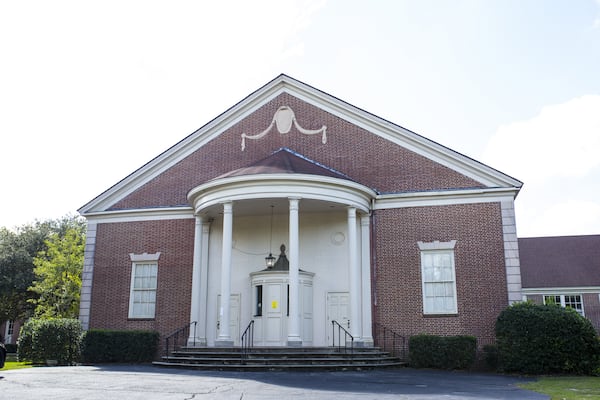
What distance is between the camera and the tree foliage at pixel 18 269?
40.3 meters

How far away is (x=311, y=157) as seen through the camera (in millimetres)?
20797

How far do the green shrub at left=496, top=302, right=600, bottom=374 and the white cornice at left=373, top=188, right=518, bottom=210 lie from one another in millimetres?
3996

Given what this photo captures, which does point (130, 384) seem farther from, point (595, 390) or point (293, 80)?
point (293, 80)

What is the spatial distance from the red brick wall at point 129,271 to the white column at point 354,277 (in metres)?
6.24

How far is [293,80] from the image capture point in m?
21.4

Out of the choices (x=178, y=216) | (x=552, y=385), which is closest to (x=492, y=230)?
(x=552, y=385)

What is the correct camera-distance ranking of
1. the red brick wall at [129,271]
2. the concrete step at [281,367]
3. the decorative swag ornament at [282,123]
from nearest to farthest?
the concrete step at [281,367] < the red brick wall at [129,271] < the decorative swag ornament at [282,123]

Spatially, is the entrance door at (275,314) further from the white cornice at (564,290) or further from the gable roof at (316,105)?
the white cornice at (564,290)

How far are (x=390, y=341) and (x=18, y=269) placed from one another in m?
32.0

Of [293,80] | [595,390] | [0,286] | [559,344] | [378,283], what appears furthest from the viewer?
[0,286]

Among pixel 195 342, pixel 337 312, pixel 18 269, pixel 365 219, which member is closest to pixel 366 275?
pixel 337 312

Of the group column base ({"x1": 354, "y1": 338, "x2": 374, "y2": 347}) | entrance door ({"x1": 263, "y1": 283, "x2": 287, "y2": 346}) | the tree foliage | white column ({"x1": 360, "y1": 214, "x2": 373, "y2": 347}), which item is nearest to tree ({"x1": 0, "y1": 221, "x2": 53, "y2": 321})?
the tree foliage

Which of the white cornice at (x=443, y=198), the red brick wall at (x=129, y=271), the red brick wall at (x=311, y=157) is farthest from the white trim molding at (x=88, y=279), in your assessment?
the white cornice at (x=443, y=198)

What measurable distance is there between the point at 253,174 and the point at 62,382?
7.96 meters
